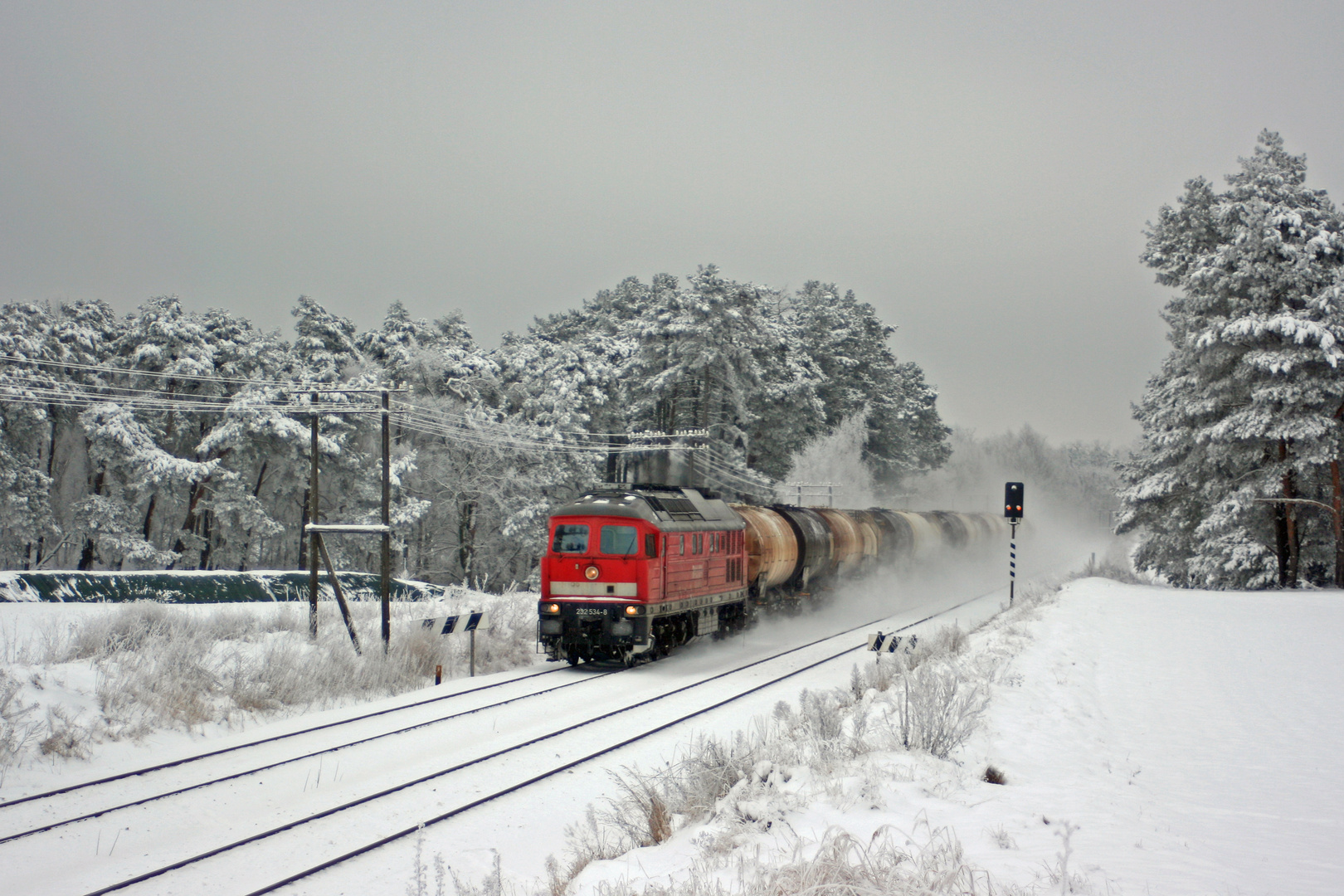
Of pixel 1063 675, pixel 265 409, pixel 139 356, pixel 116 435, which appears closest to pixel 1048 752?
pixel 1063 675

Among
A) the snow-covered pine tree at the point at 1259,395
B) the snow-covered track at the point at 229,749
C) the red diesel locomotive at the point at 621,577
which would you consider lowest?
the snow-covered track at the point at 229,749

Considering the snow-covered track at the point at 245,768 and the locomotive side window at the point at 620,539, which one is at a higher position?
the locomotive side window at the point at 620,539

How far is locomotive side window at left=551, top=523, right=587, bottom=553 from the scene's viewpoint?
57.0 feet

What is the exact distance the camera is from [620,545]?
1697 centimetres

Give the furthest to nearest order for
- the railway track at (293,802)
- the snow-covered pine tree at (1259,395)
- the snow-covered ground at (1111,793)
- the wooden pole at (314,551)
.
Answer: the snow-covered pine tree at (1259,395) → the wooden pole at (314,551) → the railway track at (293,802) → the snow-covered ground at (1111,793)

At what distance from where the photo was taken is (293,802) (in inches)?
353

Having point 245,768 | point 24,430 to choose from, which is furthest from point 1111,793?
point 24,430

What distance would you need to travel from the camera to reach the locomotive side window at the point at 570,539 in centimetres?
1738

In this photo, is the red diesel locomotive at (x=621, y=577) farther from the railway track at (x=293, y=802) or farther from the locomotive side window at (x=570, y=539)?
the railway track at (x=293, y=802)

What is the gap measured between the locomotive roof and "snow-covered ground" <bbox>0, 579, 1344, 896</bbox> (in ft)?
11.4

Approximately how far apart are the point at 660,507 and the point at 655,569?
1513 mm

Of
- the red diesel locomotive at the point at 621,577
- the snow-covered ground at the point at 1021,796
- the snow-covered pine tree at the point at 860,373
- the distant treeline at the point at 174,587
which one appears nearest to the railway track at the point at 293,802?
the snow-covered ground at the point at 1021,796

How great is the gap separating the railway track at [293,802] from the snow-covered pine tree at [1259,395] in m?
23.3

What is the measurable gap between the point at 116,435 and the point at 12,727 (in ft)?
109
